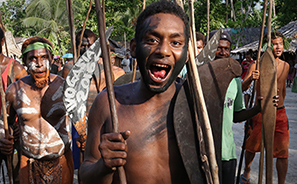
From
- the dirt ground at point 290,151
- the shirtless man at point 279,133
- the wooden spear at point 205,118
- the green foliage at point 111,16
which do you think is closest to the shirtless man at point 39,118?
the dirt ground at point 290,151

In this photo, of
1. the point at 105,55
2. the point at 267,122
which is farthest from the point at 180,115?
the point at 267,122

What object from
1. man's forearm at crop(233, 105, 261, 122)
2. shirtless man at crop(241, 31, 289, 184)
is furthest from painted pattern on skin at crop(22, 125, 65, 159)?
shirtless man at crop(241, 31, 289, 184)

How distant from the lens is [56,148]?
2.74 m

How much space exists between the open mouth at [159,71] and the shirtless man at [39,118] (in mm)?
1704

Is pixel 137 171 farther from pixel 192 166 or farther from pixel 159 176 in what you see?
pixel 192 166

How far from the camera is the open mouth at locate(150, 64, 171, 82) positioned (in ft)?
4.35

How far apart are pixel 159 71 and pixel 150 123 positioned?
0.83 ft

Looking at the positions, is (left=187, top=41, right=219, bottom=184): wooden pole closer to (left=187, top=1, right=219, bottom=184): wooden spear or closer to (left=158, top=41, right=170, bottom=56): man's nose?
(left=187, top=1, right=219, bottom=184): wooden spear

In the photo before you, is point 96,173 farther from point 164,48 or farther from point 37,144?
point 37,144

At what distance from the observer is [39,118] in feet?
9.05

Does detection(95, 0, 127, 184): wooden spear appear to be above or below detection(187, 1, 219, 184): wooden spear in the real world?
above

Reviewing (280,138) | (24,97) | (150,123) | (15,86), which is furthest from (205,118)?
(280,138)

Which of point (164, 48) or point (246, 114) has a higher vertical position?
point (164, 48)

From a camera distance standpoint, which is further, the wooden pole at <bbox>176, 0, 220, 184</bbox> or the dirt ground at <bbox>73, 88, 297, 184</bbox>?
the dirt ground at <bbox>73, 88, 297, 184</bbox>
